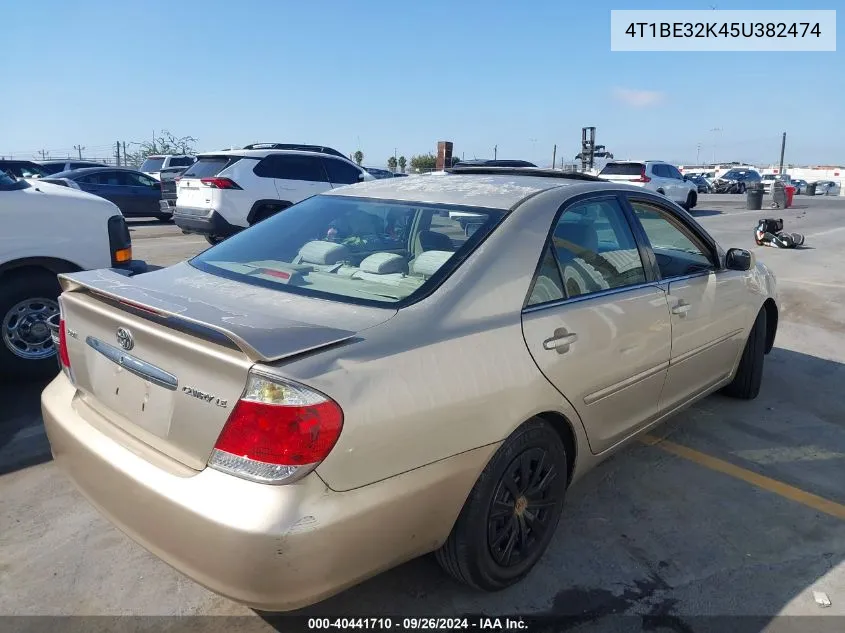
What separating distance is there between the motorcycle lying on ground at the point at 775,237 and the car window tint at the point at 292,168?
350 inches

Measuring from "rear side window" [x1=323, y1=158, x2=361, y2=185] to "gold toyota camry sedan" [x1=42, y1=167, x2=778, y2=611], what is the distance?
8876 mm

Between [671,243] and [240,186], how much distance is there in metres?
8.35

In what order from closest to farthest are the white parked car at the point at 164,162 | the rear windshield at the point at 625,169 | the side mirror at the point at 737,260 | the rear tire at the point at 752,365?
1. the side mirror at the point at 737,260
2. the rear tire at the point at 752,365
3. the rear windshield at the point at 625,169
4. the white parked car at the point at 164,162

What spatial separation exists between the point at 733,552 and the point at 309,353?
2.18 meters

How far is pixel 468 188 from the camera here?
3.14 m

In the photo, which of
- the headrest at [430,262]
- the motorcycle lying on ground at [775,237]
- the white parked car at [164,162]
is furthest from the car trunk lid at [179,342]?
the white parked car at [164,162]

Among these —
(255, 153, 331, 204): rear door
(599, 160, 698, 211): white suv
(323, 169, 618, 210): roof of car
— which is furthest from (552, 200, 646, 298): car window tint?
(599, 160, 698, 211): white suv

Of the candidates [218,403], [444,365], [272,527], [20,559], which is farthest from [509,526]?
[20,559]

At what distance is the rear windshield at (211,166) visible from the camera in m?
11.0

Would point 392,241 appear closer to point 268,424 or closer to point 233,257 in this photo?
point 233,257

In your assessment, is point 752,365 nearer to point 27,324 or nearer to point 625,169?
point 27,324

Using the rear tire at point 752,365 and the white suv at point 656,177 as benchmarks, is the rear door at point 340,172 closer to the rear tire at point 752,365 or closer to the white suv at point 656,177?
the rear tire at point 752,365

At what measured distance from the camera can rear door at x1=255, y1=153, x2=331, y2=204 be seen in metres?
11.3

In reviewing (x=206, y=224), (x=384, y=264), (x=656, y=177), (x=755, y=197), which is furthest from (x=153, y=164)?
(x=384, y=264)
